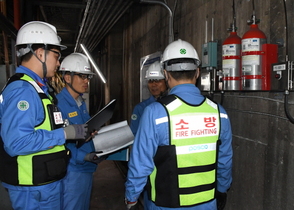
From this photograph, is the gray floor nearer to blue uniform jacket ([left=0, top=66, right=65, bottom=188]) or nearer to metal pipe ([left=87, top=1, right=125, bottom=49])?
blue uniform jacket ([left=0, top=66, right=65, bottom=188])

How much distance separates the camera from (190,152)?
4.78 ft

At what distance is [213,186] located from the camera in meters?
1.59

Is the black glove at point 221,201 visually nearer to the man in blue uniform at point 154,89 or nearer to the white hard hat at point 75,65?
the man in blue uniform at point 154,89

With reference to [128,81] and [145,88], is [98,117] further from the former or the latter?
[128,81]

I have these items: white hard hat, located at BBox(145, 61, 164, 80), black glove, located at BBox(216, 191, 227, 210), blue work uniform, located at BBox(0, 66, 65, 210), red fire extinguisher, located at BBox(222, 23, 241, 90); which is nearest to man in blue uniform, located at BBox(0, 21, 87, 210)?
blue work uniform, located at BBox(0, 66, 65, 210)

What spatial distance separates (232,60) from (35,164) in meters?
1.63

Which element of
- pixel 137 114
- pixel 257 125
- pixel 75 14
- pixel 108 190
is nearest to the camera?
pixel 257 125

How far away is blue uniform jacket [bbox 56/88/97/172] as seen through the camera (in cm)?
218

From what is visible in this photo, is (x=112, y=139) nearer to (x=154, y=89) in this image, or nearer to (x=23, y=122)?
(x=23, y=122)

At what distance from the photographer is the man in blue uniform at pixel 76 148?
86.4 inches

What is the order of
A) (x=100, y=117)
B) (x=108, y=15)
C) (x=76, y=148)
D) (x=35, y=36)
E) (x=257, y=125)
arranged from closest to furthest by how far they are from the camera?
(x=35, y=36) → (x=257, y=125) → (x=100, y=117) → (x=76, y=148) → (x=108, y=15)

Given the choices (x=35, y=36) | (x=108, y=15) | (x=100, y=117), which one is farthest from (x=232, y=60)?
(x=108, y=15)

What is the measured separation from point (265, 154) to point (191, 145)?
2.45ft

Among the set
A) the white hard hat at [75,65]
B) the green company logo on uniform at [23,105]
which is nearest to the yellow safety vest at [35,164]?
the green company logo on uniform at [23,105]
